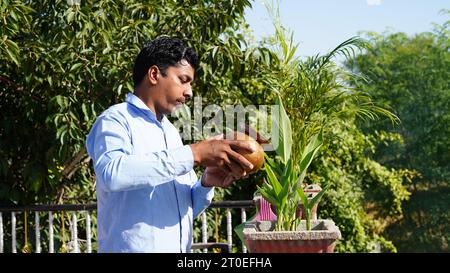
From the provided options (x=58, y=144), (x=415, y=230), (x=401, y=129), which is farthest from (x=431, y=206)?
(x=58, y=144)

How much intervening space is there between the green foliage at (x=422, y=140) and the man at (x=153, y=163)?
14286 mm

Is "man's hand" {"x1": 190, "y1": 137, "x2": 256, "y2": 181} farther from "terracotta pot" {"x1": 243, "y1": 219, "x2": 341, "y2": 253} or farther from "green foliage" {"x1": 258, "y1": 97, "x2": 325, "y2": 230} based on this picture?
"green foliage" {"x1": 258, "y1": 97, "x2": 325, "y2": 230}

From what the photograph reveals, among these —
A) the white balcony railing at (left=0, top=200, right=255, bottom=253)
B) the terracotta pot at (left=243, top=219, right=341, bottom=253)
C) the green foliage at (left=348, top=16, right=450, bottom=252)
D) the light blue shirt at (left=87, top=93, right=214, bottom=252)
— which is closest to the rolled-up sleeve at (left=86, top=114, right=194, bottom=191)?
the light blue shirt at (left=87, top=93, right=214, bottom=252)

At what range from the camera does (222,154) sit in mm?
1344

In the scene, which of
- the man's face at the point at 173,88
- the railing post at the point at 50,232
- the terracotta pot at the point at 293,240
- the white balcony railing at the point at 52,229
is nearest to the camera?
the man's face at the point at 173,88

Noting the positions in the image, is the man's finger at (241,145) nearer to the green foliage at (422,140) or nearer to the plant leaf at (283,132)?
the plant leaf at (283,132)

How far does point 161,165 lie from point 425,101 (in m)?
16.1

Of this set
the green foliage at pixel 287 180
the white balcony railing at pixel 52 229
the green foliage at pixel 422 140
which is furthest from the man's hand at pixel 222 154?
the green foliage at pixel 422 140

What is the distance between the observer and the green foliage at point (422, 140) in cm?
1596

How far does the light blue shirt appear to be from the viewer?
137 cm

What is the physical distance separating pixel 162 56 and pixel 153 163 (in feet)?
1.16

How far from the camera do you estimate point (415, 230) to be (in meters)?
16.6

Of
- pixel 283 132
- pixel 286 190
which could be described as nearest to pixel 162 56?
pixel 283 132
